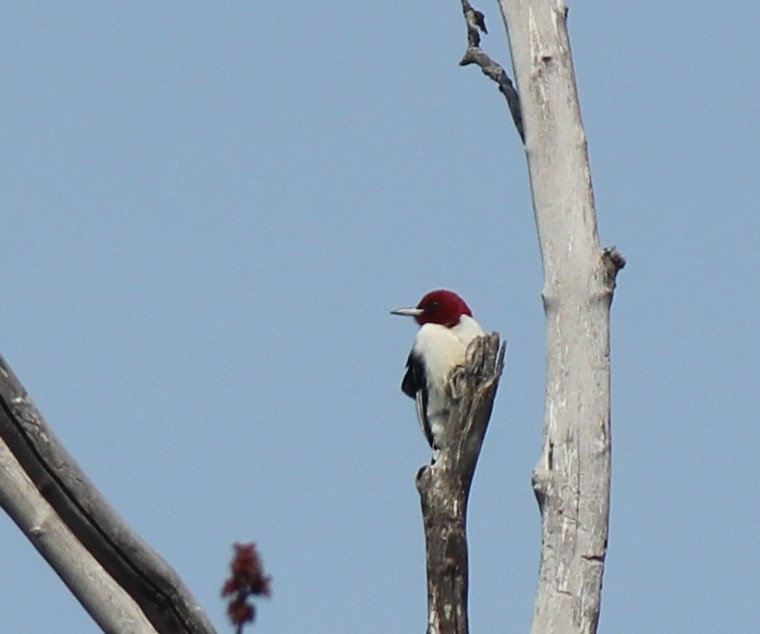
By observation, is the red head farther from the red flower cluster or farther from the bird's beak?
the red flower cluster

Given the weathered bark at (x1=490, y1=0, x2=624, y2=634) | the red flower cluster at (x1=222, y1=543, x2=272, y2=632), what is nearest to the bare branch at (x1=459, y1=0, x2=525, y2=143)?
the weathered bark at (x1=490, y1=0, x2=624, y2=634)

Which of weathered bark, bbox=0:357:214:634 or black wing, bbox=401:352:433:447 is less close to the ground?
black wing, bbox=401:352:433:447

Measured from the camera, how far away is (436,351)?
28.6 ft

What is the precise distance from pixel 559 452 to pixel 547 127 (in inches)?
48.5

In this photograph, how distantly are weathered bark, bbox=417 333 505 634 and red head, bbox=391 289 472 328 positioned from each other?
2.99m

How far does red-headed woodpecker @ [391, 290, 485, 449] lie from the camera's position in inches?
334

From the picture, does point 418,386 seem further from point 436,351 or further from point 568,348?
point 568,348

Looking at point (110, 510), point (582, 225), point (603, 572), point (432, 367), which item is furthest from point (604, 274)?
point (432, 367)

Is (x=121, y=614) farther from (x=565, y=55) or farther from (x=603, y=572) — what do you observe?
(x=565, y=55)

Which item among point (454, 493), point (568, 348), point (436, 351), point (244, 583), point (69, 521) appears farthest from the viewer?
point (436, 351)

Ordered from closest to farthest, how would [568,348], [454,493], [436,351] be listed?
[568,348]
[454,493]
[436,351]

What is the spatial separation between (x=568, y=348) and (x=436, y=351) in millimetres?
3334

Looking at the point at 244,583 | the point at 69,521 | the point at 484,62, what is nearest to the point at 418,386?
the point at 484,62

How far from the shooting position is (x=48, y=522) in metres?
4.30
